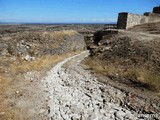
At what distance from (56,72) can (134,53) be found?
8.73 metres

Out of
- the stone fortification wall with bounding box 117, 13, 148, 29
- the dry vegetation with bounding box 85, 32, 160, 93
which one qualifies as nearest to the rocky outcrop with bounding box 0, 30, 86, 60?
the dry vegetation with bounding box 85, 32, 160, 93

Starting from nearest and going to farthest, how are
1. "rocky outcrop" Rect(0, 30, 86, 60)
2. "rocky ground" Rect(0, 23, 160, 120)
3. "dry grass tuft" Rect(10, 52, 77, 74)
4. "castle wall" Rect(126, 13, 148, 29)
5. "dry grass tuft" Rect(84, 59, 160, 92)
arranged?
1. "rocky ground" Rect(0, 23, 160, 120)
2. "dry grass tuft" Rect(84, 59, 160, 92)
3. "dry grass tuft" Rect(10, 52, 77, 74)
4. "rocky outcrop" Rect(0, 30, 86, 60)
5. "castle wall" Rect(126, 13, 148, 29)

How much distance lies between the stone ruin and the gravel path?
19572 millimetres

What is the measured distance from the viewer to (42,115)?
14602 mm

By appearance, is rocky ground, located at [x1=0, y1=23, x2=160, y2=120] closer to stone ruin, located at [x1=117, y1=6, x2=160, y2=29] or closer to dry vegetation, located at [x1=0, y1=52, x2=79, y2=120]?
dry vegetation, located at [x1=0, y1=52, x2=79, y2=120]

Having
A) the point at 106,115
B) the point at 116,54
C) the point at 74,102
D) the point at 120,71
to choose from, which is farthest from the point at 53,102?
the point at 116,54

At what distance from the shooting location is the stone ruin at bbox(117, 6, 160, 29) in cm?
4003

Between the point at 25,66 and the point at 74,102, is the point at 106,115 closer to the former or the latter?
the point at 74,102

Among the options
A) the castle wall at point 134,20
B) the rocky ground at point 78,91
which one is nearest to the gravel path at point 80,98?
the rocky ground at point 78,91

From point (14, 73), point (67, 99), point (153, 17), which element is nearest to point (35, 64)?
point (14, 73)

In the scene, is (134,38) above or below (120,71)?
above

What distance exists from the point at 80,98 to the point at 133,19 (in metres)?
29.0

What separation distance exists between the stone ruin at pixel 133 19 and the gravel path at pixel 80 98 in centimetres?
1957

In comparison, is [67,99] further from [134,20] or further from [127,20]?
[134,20]
